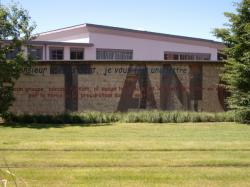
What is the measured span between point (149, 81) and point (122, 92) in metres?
1.24

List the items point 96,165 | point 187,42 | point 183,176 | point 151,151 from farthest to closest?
point 187,42 → point 151,151 → point 96,165 → point 183,176

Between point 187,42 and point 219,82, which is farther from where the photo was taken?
point 187,42

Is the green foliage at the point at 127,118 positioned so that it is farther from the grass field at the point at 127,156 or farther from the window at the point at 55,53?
the window at the point at 55,53

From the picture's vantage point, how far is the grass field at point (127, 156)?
872cm

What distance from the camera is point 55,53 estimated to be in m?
39.8

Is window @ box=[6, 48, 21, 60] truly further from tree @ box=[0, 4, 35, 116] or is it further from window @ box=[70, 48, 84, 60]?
window @ box=[70, 48, 84, 60]

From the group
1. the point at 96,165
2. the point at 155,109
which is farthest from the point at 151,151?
the point at 155,109

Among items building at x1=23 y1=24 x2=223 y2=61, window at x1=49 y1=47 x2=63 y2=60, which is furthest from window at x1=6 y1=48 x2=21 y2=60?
window at x1=49 y1=47 x2=63 y2=60

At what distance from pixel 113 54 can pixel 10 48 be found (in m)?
25.1

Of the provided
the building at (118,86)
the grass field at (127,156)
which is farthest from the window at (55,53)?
the grass field at (127,156)

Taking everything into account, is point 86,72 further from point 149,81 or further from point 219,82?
point 219,82

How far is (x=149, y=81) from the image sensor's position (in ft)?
71.4

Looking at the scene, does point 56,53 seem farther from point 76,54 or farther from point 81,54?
point 81,54

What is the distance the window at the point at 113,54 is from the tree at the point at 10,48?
74.7 feet
